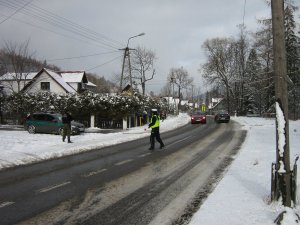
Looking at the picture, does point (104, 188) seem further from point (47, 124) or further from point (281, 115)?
point (47, 124)

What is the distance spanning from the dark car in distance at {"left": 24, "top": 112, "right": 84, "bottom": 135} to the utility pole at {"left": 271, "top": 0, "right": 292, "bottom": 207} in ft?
74.1

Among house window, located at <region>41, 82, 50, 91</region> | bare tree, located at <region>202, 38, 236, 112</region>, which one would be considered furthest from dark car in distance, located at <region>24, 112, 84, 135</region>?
bare tree, located at <region>202, 38, 236, 112</region>

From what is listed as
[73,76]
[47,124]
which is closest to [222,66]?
[73,76]

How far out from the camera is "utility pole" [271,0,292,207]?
7023mm

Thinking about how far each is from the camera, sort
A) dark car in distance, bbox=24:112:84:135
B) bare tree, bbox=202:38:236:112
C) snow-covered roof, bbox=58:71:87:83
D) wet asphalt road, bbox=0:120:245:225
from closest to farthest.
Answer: wet asphalt road, bbox=0:120:245:225, dark car in distance, bbox=24:112:84:135, snow-covered roof, bbox=58:71:87:83, bare tree, bbox=202:38:236:112

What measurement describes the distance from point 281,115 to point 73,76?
59.3 metres

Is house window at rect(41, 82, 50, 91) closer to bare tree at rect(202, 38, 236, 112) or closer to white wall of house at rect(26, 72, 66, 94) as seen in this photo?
white wall of house at rect(26, 72, 66, 94)

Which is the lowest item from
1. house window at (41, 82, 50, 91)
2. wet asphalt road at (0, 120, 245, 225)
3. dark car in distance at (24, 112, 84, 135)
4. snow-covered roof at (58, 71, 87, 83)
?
wet asphalt road at (0, 120, 245, 225)

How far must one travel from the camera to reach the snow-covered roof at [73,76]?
208 ft

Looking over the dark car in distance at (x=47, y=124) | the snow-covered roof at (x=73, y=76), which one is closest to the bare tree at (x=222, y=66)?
the snow-covered roof at (x=73, y=76)

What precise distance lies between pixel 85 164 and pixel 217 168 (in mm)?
4462

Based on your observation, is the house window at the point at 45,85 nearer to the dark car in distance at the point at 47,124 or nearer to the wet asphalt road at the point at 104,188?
the dark car in distance at the point at 47,124

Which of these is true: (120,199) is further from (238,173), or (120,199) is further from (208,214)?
(238,173)

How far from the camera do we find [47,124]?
1137 inches
